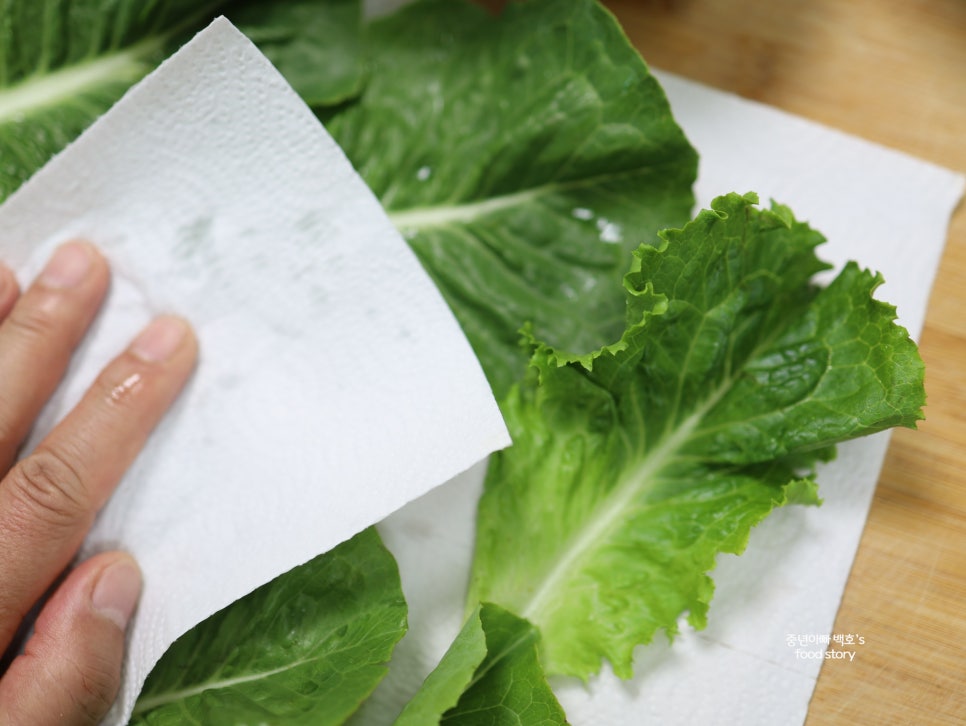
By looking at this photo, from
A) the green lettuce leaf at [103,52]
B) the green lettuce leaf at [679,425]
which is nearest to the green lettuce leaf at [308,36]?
the green lettuce leaf at [103,52]

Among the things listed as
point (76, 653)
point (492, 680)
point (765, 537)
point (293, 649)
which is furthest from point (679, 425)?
point (76, 653)

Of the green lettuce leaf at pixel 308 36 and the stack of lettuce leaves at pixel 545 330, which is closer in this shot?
the stack of lettuce leaves at pixel 545 330

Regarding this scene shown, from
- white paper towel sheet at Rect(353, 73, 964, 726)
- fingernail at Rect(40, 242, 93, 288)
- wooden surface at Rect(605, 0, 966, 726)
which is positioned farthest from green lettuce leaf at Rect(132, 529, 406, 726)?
wooden surface at Rect(605, 0, 966, 726)

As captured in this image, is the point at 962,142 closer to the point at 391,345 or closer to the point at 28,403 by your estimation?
the point at 391,345

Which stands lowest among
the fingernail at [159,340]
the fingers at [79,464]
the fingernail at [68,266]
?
the fingers at [79,464]

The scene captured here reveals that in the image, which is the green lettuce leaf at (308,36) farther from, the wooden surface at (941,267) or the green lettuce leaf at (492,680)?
the green lettuce leaf at (492,680)

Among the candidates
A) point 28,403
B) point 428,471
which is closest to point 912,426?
point 428,471
